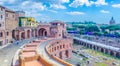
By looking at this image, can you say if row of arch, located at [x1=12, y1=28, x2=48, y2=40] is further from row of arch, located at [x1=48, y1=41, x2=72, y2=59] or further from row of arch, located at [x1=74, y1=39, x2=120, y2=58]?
row of arch, located at [x1=74, y1=39, x2=120, y2=58]

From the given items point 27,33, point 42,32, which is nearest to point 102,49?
point 42,32

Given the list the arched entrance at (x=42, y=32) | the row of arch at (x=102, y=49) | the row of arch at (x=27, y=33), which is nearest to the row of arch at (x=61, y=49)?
the row of arch at (x=27, y=33)

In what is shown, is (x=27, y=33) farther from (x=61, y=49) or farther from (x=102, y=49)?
(x=102, y=49)

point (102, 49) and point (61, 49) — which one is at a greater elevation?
point (61, 49)

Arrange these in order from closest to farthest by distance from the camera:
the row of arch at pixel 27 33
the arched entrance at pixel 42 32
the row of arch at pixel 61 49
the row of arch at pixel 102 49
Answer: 1. the row of arch at pixel 61 49
2. the row of arch at pixel 27 33
3. the arched entrance at pixel 42 32
4. the row of arch at pixel 102 49

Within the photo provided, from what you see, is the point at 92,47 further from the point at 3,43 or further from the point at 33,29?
the point at 3,43

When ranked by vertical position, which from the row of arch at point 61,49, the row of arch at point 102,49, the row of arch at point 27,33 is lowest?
the row of arch at point 102,49

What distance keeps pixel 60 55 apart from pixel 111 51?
41.1 metres

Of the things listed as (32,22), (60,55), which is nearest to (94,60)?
(60,55)

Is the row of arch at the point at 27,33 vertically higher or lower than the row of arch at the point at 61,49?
higher

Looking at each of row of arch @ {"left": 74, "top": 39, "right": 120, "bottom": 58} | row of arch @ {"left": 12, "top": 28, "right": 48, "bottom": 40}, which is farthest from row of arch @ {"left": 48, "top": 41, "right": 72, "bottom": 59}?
row of arch @ {"left": 74, "top": 39, "right": 120, "bottom": 58}

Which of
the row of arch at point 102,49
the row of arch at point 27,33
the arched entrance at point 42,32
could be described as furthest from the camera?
the row of arch at point 102,49

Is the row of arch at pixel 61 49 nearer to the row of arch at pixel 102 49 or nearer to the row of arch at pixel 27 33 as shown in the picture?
the row of arch at pixel 27 33

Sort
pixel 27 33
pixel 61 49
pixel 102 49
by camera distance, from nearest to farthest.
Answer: pixel 61 49 → pixel 27 33 → pixel 102 49
